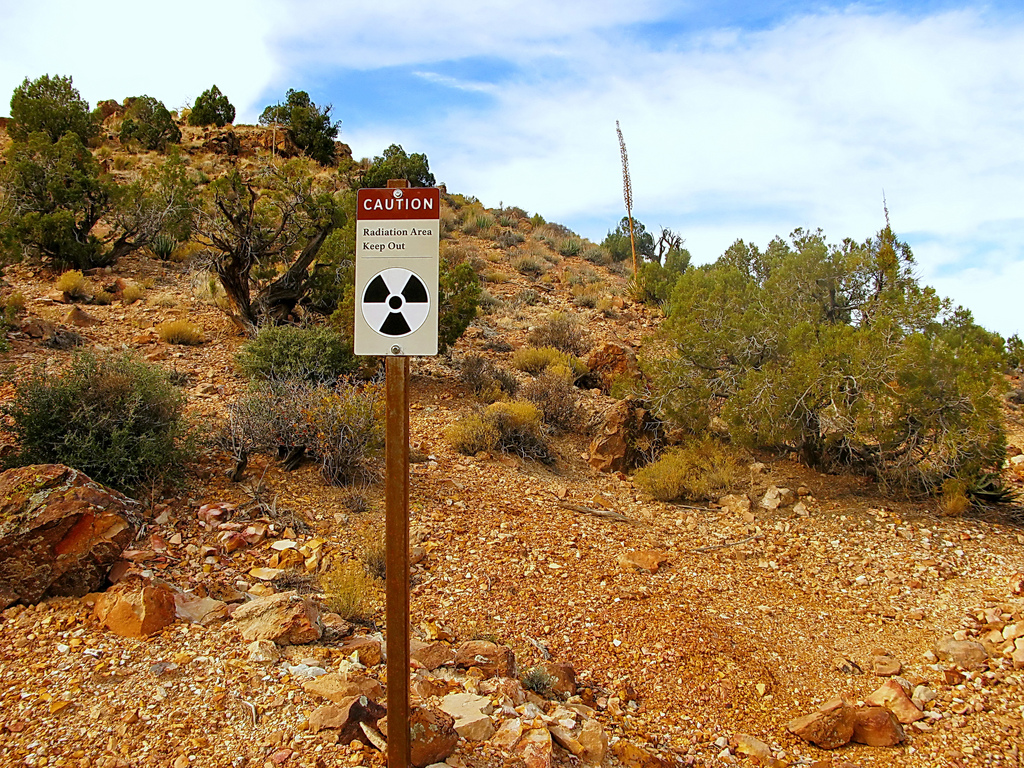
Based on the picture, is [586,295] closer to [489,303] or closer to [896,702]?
[489,303]

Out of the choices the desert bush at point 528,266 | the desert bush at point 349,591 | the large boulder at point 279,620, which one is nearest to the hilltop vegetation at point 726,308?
the desert bush at point 528,266

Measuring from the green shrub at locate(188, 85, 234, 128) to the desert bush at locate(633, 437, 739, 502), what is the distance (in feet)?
92.0

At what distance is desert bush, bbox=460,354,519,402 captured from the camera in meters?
11.5

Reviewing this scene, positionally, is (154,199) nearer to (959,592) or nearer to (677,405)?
(677,405)

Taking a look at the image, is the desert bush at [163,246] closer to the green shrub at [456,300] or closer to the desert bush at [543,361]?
the green shrub at [456,300]

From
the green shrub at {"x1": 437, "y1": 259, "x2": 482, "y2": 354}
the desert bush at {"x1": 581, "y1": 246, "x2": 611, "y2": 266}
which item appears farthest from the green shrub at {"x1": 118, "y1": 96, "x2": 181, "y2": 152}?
the green shrub at {"x1": 437, "y1": 259, "x2": 482, "y2": 354}

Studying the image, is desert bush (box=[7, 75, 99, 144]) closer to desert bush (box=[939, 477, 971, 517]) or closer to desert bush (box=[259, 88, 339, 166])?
desert bush (box=[259, 88, 339, 166])

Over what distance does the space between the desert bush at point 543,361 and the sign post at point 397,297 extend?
9.80 meters

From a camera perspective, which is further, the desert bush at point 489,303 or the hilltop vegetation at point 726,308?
the desert bush at point 489,303

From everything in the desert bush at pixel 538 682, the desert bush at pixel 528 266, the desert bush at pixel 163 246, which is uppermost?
the desert bush at pixel 528 266

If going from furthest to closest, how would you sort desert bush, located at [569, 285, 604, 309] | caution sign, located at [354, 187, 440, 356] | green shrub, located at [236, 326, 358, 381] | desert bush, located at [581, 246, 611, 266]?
desert bush, located at [581, 246, 611, 266] < desert bush, located at [569, 285, 604, 309] < green shrub, located at [236, 326, 358, 381] < caution sign, located at [354, 187, 440, 356]

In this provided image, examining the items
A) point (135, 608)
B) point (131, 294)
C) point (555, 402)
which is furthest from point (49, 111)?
point (135, 608)

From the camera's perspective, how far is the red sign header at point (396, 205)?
300 centimetres

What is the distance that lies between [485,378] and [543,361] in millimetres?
1941
